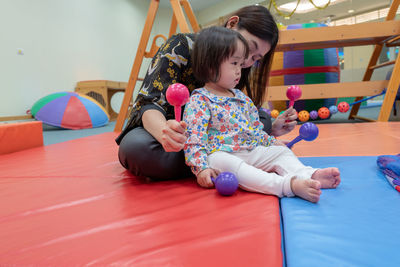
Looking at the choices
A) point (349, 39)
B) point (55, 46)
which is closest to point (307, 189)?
point (349, 39)

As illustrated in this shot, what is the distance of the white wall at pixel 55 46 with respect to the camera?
2.91 metres

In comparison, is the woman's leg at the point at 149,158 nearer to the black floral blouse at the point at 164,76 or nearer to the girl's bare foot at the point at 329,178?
the black floral blouse at the point at 164,76

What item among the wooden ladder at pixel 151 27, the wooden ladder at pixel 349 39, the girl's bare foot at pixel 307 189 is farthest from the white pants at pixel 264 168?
the wooden ladder at pixel 349 39

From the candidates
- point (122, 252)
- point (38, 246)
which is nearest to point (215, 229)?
point (122, 252)

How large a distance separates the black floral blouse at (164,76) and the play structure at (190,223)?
214mm

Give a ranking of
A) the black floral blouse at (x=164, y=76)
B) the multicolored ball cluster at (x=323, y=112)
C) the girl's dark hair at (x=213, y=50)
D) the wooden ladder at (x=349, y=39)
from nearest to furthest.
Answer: the girl's dark hair at (x=213, y=50)
the black floral blouse at (x=164, y=76)
the wooden ladder at (x=349, y=39)
the multicolored ball cluster at (x=323, y=112)

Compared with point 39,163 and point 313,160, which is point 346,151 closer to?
point 313,160

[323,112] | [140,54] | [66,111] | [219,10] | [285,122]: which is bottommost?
[66,111]

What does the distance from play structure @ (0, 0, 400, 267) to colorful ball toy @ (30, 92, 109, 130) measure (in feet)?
7.00

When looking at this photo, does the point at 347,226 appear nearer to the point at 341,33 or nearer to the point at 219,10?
the point at 341,33

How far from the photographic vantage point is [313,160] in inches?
37.7

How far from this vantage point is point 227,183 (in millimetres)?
624

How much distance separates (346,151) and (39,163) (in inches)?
48.3

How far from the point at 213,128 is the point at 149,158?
0.20m
